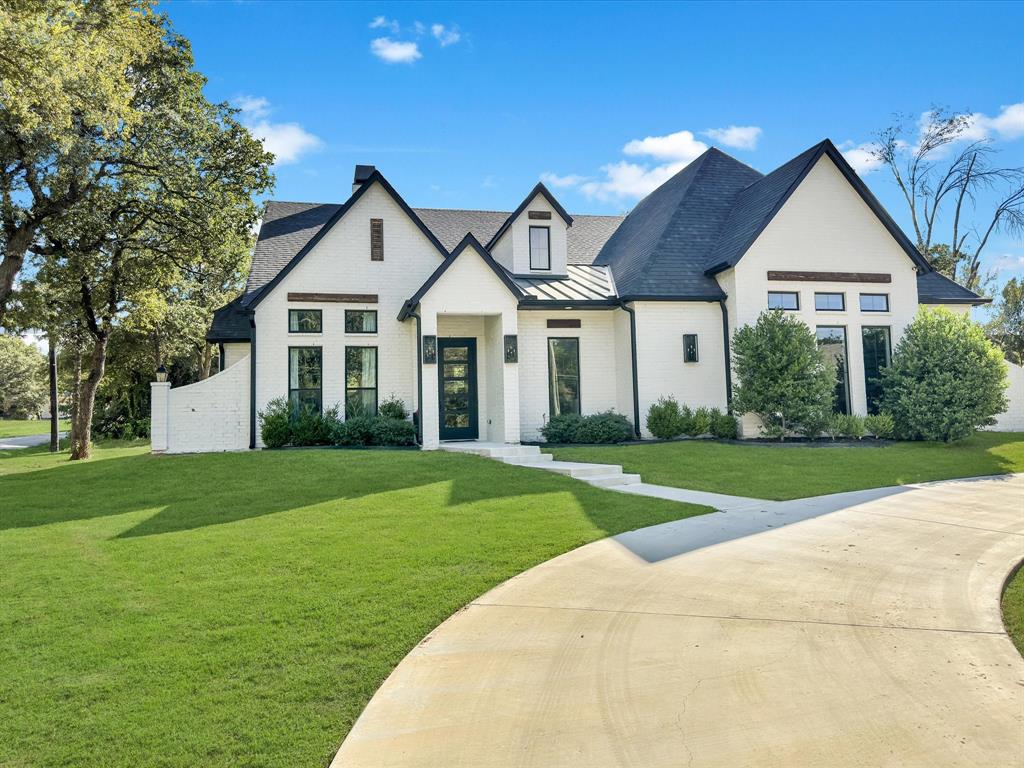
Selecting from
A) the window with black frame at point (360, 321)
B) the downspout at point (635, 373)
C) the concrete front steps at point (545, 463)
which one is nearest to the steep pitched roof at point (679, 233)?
the downspout at point (635, 373)

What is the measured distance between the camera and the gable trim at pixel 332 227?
16.1 m

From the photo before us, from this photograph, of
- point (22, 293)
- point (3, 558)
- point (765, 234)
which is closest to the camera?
point (3, 558)

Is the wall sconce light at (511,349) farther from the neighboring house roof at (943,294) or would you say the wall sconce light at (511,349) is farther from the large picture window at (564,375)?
the neighboring house roof at (943,294)

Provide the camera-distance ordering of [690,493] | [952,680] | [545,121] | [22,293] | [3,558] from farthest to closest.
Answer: [22,293], [545,121], [690,493], [3,558], [952,680]

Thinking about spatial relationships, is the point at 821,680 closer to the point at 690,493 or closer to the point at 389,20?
the point at 690,493

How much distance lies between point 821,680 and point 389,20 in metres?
13.8

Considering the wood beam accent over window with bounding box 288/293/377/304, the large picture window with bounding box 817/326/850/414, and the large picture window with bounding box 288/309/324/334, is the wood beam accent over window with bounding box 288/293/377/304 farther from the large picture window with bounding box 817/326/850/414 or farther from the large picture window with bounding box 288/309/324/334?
the large picture window with bounding box 817/326/850/414

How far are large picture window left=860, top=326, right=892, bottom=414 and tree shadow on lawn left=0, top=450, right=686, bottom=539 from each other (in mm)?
10919

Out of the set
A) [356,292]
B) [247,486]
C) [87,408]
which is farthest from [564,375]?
[87,408]

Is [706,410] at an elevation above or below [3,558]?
above

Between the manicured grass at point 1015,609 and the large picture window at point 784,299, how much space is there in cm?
1224

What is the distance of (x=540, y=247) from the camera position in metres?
18.8

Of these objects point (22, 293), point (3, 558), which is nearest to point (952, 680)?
point (3, 558)

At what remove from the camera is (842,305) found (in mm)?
17250
